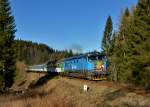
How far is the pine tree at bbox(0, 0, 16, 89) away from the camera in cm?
4600

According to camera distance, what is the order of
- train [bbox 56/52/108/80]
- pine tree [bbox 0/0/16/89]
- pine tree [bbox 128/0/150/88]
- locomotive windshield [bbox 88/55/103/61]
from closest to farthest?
pine tree [bbox 128/0/150/88] < train [bbox 56/52/108/80] < locomotive windshield [bbox 88/55/103/61] < pine tree [bbox 0/0/16/89]

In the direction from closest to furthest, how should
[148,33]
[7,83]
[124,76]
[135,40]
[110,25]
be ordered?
[148,33] → [135,40] → [124,76] → [7,83] → [110,25]

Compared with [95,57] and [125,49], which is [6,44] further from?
[125,49]

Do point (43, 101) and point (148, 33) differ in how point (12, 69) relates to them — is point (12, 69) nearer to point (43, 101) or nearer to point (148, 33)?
point (148, 33)

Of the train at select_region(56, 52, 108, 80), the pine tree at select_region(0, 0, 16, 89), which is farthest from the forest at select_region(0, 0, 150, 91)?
the train at select_region(56, 52, 108, 80)

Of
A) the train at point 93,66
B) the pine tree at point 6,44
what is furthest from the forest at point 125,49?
the train at point 93,66

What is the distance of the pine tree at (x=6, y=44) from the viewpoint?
151 feet

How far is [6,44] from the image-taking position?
47125 millimetres

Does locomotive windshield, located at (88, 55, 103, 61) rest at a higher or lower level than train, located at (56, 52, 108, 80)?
higher

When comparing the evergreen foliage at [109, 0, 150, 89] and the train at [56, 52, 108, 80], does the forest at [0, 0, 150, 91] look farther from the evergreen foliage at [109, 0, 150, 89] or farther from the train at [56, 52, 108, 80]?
the train at [56, 52, 108, 80]

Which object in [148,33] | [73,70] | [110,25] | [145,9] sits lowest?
[73,70]

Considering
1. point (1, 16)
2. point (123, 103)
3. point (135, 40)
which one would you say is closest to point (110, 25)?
point (1, 16)

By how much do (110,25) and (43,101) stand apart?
73.8 meters

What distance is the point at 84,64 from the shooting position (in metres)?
43.8
